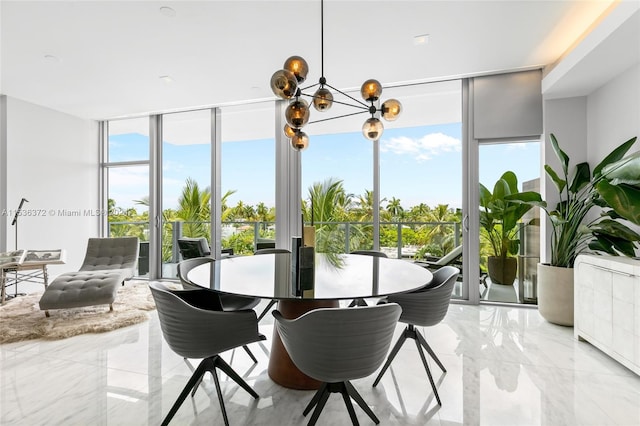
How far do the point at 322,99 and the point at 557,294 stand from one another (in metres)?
3.05

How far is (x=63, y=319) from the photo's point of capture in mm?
3270

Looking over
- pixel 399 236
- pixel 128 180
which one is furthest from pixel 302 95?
pixel 128 180

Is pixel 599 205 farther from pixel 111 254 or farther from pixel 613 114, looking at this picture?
pixel 111 254

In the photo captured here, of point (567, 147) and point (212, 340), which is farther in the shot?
point (567, 147)

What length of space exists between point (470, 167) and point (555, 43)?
57.7 inches

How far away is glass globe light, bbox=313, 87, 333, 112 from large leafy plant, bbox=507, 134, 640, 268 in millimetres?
2255

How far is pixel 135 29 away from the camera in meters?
2.93

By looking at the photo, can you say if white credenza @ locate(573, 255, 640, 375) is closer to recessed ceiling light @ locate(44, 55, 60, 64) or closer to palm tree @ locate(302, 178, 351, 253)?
palm tree @ locate(302, 178, 351, 253)

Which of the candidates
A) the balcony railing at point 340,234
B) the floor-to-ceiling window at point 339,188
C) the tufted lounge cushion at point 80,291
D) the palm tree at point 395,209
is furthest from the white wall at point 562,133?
the tufted lounge cushion at point 80,291

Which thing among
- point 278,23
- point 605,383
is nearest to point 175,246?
point 278,23

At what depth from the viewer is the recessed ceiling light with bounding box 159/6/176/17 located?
2619 millimetres

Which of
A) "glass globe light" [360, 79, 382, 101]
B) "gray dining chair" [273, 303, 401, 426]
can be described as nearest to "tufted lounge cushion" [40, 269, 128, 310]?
"gray dining chair" [273, 303, 401, 426]

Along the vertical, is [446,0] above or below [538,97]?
above

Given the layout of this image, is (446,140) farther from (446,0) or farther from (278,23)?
(278,23)
